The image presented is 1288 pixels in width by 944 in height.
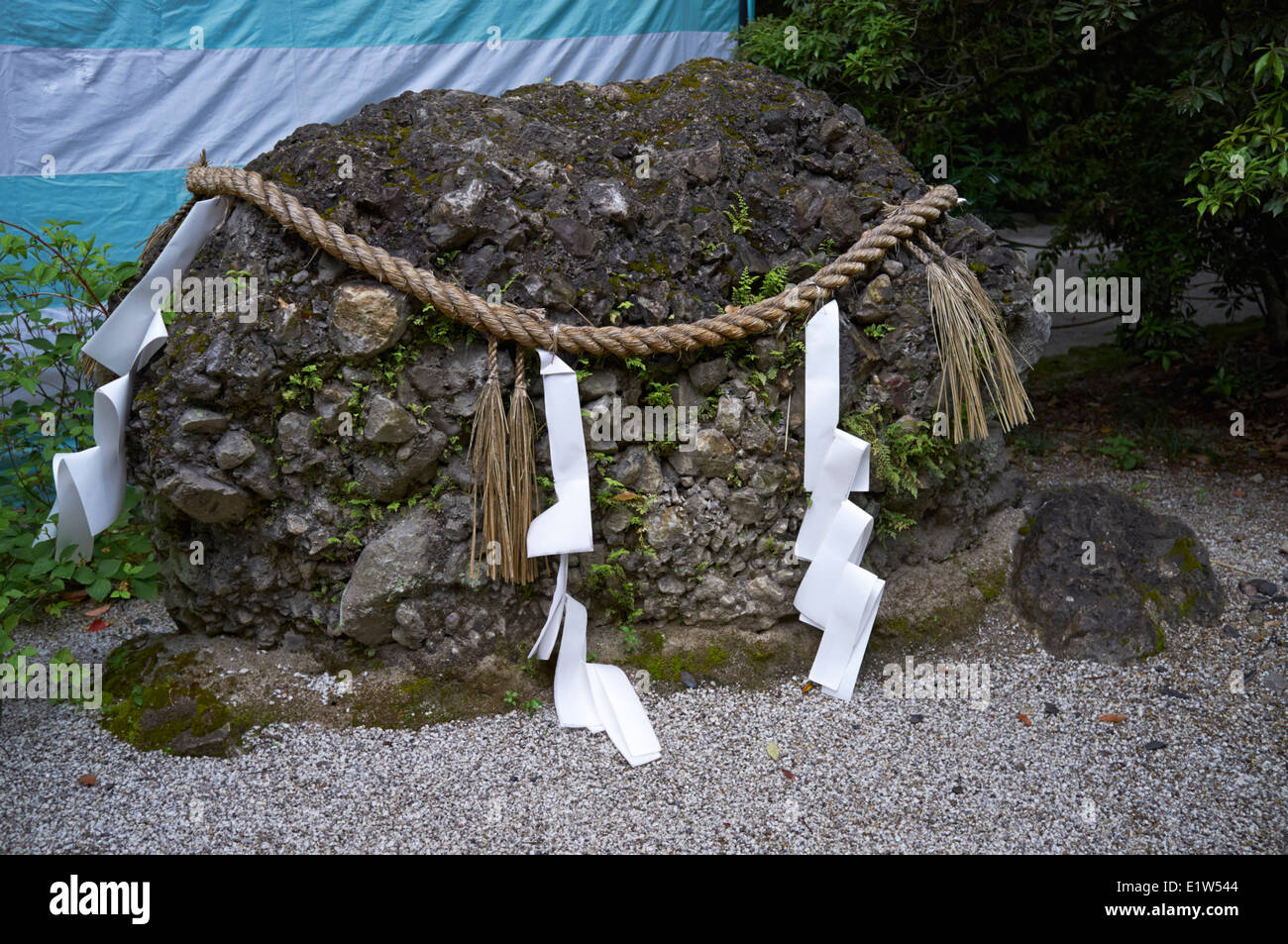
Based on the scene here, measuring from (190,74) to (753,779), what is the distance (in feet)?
12.4

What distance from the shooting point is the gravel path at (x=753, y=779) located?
228 centimetres

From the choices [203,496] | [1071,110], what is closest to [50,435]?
[203,496]

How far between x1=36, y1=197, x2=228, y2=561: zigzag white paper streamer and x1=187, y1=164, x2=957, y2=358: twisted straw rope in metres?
0.19

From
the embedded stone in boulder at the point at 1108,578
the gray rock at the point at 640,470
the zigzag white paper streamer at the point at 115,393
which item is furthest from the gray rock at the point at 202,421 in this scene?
the embedded stone in boulder at the point at 1108,578

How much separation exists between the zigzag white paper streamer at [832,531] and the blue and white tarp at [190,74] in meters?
2.81

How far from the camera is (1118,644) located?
292 cm

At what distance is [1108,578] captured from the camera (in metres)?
3.02

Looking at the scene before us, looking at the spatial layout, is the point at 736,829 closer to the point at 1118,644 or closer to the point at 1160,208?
the point at 1118,644

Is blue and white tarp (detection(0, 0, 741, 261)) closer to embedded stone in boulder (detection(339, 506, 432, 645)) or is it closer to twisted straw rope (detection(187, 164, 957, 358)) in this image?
twisted straw rope (detection(187, 164, 957, 358))

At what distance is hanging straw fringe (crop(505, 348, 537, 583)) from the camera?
8.55 feet

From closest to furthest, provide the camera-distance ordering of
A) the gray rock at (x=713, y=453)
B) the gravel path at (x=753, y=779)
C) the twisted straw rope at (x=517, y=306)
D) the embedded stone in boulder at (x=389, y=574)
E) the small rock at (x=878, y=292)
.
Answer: the gravel path at (x=753, y=779) < the twisted straw rope at (x=517, y=306) < the embedded stone in boulder at (x=389, y=574) < the gray rock at (x=713, y=453) < the small rock at (x=878, y=292)

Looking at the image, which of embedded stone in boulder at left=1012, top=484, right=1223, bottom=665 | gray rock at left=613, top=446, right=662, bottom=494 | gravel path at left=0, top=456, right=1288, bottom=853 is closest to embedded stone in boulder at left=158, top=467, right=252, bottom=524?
gravel path at left=0, top=456, right=1288, bottom=853

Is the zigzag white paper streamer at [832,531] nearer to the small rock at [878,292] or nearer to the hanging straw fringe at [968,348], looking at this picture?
the small rock at [878,292]

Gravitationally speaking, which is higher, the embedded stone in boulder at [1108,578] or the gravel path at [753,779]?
the embedded stone in boulder at [1108,578]
